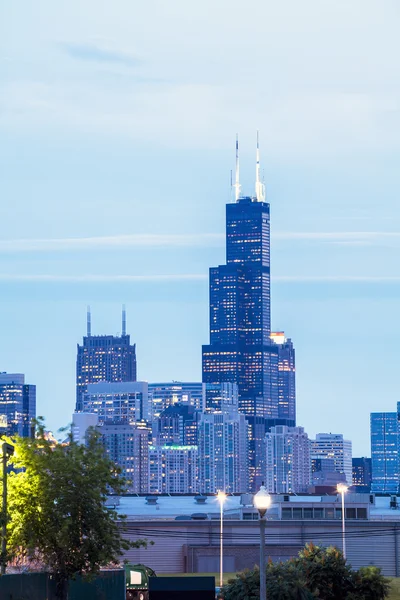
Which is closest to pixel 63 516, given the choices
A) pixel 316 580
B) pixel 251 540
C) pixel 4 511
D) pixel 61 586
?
pixel 61 586

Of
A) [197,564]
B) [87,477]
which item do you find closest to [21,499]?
[87,477]

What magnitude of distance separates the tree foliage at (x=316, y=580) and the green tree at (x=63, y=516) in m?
5.11

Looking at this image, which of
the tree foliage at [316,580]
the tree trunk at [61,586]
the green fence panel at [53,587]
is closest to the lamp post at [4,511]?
the green fence panel at [53,587]

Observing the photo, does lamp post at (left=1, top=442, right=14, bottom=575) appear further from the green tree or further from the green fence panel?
the green tree

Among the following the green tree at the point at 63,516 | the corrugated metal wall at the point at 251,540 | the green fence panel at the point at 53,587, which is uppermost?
the corrugated metal wall at the point at 251,540

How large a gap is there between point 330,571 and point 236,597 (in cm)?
502

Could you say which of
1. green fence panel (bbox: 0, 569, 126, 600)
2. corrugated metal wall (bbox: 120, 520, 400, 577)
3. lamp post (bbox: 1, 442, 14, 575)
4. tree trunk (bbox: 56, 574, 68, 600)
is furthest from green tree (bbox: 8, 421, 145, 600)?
corrugated metal wall (bbox: 120, 520, 400, 577)

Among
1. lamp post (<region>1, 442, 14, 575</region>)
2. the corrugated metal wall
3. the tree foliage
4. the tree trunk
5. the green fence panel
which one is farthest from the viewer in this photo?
the corrugated metal wall

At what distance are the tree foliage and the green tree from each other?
5107 millimetres

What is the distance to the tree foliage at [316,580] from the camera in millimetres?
49000

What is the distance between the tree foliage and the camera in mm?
49000

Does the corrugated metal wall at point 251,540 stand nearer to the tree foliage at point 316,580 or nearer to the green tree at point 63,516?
the tree foliage at point 316,580

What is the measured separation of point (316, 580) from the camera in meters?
51.9

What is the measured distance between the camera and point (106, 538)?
46.2m
